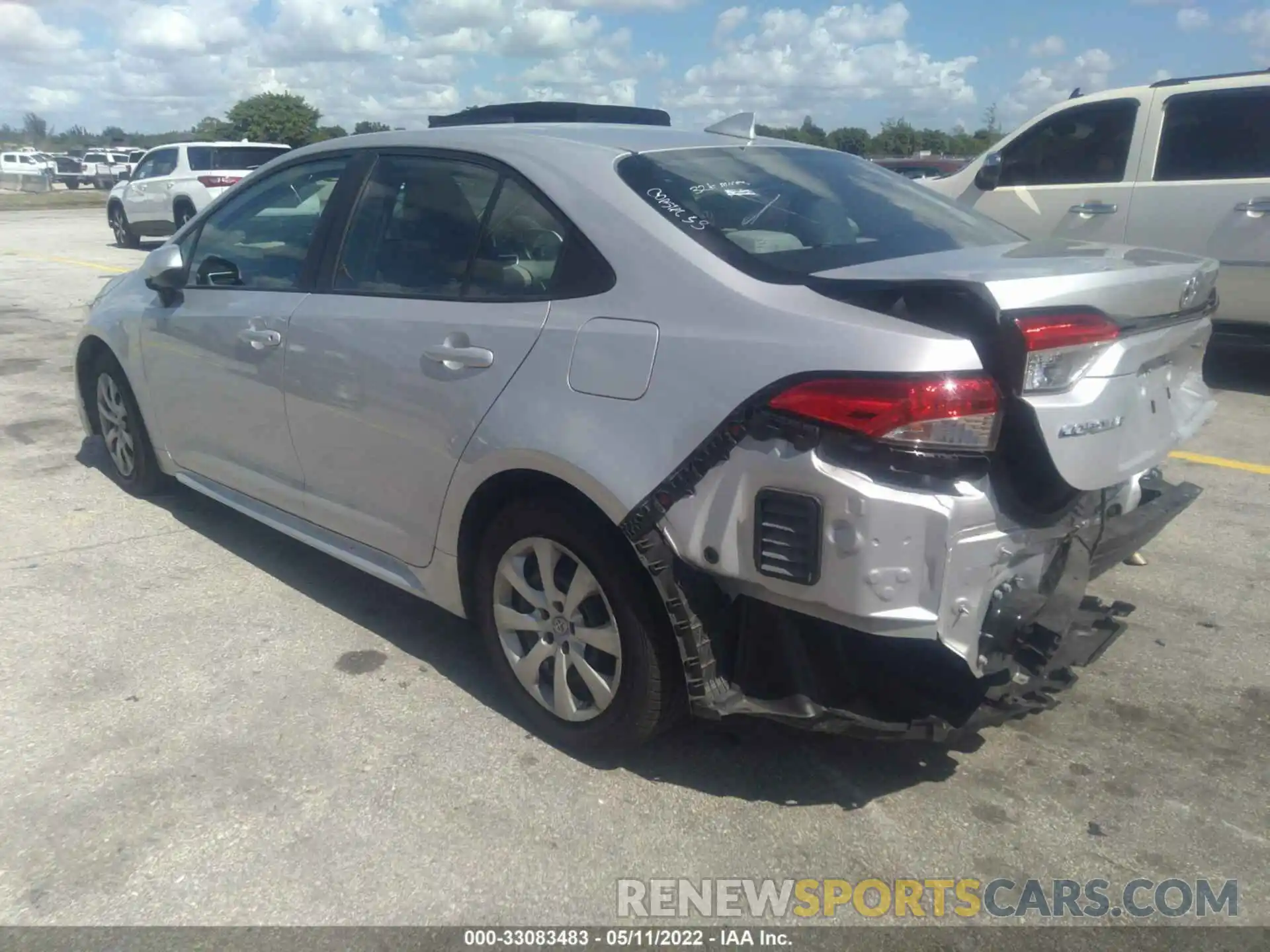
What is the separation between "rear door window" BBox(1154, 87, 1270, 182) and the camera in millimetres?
7168

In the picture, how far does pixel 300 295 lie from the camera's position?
3.94 m

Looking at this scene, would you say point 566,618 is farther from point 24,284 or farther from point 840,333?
point 24,284

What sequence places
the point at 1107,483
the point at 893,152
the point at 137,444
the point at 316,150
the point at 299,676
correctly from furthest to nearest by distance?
the point at 893,152 < the point at 137,444 < the point at 316,150 < the point at 299,676 < the point at 1107,483

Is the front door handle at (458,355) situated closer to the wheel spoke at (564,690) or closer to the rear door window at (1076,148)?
the wheel spoke at (564,690)

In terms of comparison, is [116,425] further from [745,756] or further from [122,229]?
[122,229]

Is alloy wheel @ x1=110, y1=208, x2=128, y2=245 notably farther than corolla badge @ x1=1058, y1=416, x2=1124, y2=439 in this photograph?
Yes

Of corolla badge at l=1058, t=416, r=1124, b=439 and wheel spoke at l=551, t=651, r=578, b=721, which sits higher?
corolla badge at l=1058, t=416, r=1124, b=439

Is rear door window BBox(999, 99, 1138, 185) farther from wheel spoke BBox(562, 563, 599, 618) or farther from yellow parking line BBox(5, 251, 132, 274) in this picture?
yellow parking line BBox(5, 251, 132, 274)

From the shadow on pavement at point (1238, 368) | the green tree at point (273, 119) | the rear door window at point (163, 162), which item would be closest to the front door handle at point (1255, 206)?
the shadow on pavement at point (1238, 368)

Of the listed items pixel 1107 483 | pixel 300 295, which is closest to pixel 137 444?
pixel 300 295

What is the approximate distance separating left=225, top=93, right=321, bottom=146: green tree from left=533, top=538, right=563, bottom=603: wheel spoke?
154 feet

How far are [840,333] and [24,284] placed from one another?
1491 centimetres

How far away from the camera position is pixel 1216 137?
7.36 meters

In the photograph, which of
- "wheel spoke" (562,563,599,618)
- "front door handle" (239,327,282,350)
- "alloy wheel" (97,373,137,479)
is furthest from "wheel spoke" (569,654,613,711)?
"alloy wheel" (97,373,137,479)
